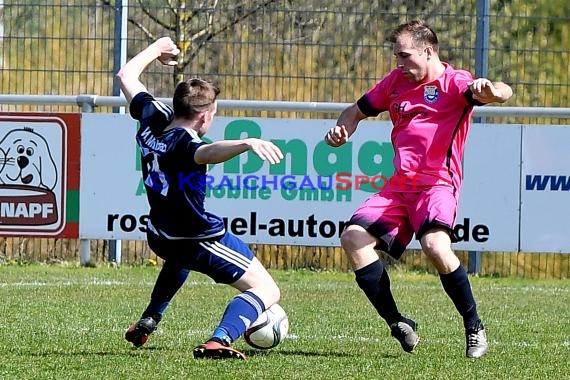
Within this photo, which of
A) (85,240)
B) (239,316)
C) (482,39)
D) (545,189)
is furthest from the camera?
(482,39)

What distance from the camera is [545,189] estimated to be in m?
A: 12.1

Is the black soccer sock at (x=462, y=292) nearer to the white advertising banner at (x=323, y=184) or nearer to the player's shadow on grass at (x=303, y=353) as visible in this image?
the player's shadow on grass at (x=303, y=353)

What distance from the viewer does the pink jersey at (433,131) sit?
22.7 ft

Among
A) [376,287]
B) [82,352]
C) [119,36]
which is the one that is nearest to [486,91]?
[376,287]

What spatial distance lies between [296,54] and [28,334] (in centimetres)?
641

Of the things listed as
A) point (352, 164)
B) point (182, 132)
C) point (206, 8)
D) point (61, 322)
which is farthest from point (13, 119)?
point (182, 132)

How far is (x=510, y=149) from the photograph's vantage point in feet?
39.9

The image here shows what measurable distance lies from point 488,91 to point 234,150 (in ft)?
4.93

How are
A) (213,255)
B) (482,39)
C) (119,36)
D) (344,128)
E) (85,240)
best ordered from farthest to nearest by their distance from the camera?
(119,36) → (482,39) → (85,240) → (344,128) → (213,255)

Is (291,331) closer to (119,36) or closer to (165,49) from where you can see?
(165,49)

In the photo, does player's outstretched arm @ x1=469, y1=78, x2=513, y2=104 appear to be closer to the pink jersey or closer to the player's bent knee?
the pink jersey

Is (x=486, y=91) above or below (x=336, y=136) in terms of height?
above

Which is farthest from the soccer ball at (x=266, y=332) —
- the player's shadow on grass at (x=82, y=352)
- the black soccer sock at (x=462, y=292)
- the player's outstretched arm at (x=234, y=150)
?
the player's outstretched arm at (x=234, y=150)

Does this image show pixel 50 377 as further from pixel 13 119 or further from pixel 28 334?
pixel 13 119
